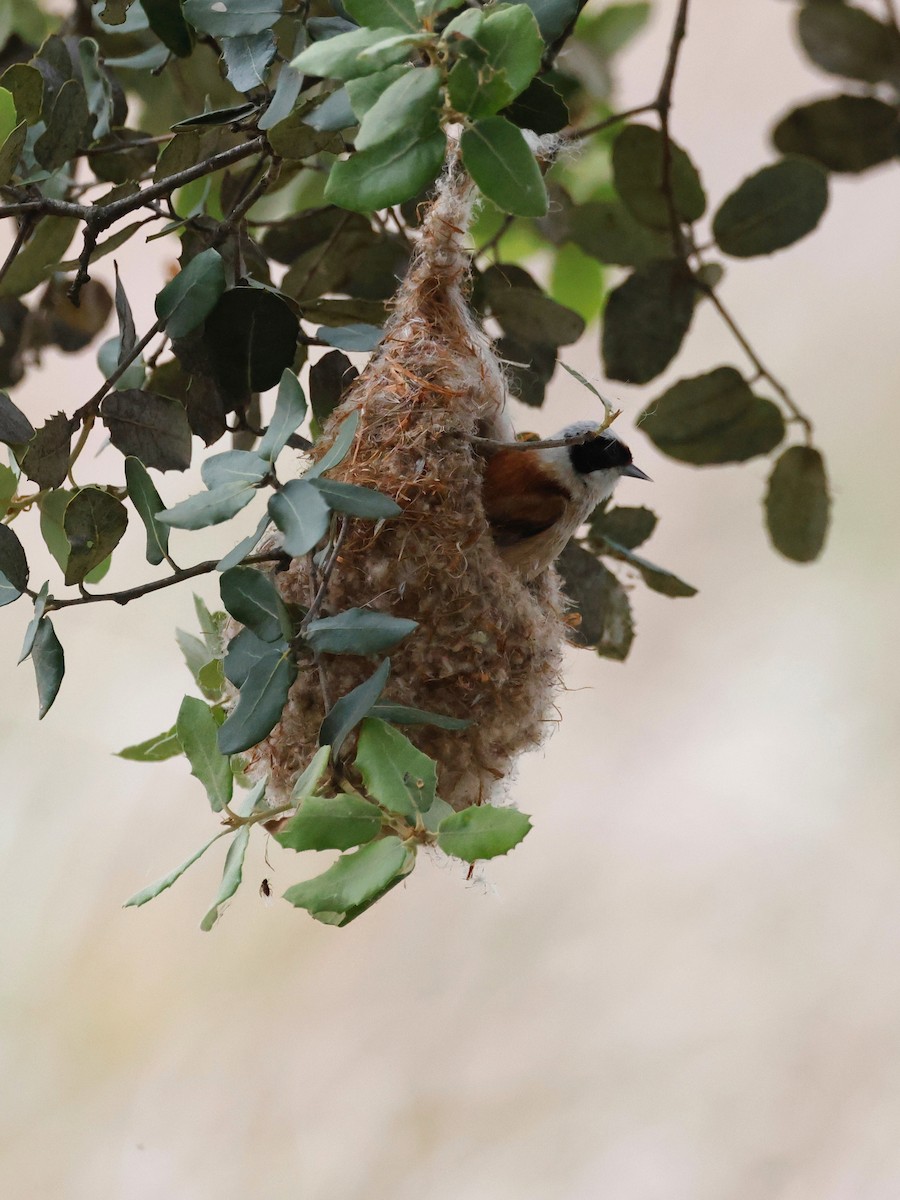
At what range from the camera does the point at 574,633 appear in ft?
4.20

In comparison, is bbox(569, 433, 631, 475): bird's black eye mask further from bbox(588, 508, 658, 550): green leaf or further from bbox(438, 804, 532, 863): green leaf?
bbox(438, 804, 532, 863): green leaf

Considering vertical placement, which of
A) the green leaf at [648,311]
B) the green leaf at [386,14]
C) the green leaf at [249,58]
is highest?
the green leaf at [648,311]

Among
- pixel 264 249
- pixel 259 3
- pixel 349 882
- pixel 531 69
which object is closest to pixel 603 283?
pixel 264 249

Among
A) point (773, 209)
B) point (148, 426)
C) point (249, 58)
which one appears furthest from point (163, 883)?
point (773, 209)

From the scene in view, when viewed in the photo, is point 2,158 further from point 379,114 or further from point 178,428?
point 379,114

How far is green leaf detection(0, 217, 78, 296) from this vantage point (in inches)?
44.3

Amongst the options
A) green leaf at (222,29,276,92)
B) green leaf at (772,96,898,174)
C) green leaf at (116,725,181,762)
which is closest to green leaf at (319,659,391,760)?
green leaf at (116,725,181,762)

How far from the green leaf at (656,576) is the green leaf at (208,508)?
0.55 metres

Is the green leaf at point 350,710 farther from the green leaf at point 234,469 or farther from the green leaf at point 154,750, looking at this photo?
the green leaf at point 154,750

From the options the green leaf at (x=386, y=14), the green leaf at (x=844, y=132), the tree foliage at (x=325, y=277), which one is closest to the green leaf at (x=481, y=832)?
the tree foliage at (x=325, y=277)

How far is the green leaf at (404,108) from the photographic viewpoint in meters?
0.70

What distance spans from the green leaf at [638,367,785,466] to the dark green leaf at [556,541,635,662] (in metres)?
0.20

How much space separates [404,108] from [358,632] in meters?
0.33

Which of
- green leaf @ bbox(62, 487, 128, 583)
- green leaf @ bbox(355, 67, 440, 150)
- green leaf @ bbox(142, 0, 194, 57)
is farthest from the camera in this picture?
green leaf @ bbox(142, 0, 194, 57)
